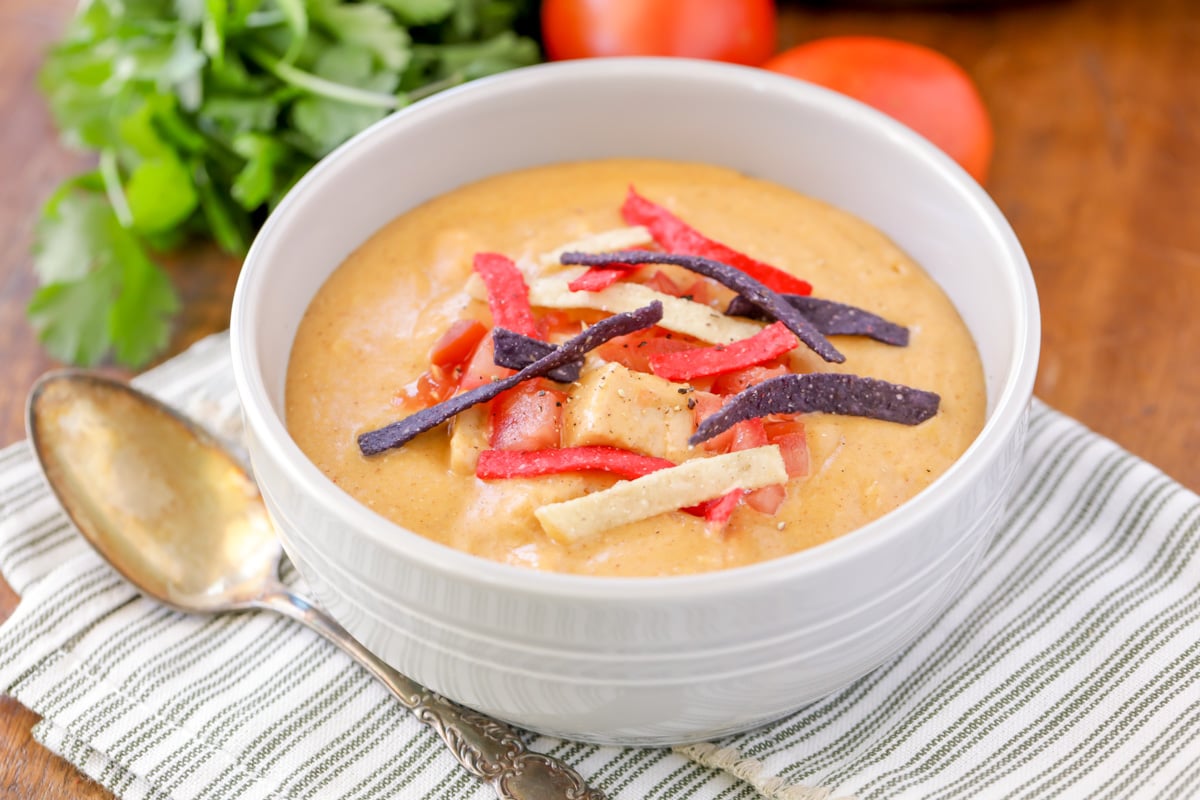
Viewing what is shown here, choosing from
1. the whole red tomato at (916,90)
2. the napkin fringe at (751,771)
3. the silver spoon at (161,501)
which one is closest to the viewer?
the napkin fringe at (751,771)

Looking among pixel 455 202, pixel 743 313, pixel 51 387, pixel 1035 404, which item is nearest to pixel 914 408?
pixel 743 313

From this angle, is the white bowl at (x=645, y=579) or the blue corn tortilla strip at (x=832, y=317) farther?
the blue corn tortilla strip at (x=832, y=317)

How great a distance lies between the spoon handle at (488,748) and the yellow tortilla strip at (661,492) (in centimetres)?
46

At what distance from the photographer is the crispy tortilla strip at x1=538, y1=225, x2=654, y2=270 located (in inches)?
115

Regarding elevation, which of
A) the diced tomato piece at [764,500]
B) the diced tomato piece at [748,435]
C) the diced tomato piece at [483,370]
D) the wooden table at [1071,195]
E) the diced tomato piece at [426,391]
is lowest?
the wooden table at [1071,195]

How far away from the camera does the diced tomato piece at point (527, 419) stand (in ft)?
8.14

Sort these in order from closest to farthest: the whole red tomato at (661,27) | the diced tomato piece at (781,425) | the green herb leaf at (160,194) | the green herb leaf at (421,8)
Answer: the diced tomato piece at (781,425), the green herb leaf at (160,194), the green herb leaf at (421,8), the whole red tomato at (661,27)

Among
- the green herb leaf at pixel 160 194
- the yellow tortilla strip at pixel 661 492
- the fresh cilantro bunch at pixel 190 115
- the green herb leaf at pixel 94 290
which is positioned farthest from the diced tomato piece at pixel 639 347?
the green herb leaf at pixel 160 194

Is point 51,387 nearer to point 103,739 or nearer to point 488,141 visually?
point 103,739

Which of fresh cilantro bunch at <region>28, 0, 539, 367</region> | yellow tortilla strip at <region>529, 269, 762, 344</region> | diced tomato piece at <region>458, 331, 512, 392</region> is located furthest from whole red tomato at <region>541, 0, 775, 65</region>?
diced tomato piece at <region>458, 331, 512, 392</region>

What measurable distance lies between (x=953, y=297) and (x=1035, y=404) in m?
0.48

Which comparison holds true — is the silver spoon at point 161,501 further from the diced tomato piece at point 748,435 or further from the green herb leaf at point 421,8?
the green herb leaf at point 421,8

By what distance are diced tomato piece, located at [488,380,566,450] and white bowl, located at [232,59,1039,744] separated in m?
0.42

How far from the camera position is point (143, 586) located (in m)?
2.84
